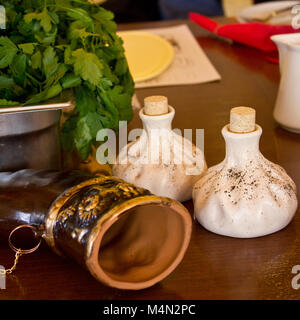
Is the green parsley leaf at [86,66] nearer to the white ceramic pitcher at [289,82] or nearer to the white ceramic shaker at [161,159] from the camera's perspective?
the white ceramic shaker at [161,159]

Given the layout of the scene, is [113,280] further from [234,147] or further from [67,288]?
[234,147]

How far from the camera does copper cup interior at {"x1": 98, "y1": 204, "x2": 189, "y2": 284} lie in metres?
0.50

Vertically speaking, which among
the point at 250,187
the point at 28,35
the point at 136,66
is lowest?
the point at 136,66

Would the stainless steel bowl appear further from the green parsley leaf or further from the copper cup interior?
the copper cup interior

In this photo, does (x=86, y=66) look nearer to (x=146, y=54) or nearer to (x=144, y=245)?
(x=144, y=245)

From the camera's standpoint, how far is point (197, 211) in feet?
1.95

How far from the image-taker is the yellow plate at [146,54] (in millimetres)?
1174

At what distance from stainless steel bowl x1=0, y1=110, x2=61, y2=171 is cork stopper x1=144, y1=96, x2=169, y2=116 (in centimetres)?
11

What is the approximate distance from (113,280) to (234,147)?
21 centimetres

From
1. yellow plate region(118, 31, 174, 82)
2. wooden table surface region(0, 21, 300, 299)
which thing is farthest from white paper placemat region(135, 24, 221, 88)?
wooden table surface region(0, 21, 300, 299)

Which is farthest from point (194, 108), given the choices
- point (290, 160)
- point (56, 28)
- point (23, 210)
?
point (23, 210)

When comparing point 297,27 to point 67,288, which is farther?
point 297,27

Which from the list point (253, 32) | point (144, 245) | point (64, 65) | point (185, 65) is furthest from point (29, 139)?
point (253, 32)

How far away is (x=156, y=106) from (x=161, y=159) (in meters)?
0.07
